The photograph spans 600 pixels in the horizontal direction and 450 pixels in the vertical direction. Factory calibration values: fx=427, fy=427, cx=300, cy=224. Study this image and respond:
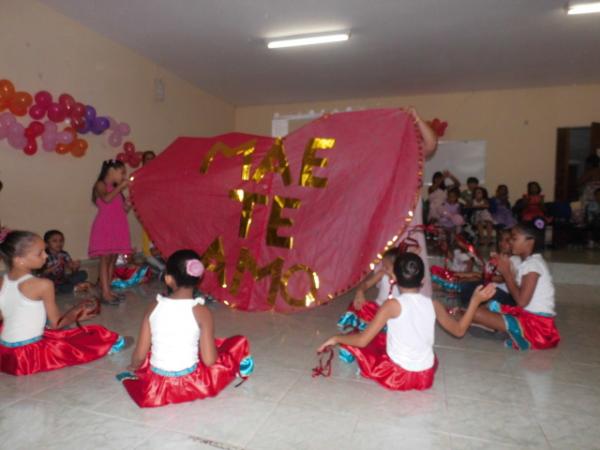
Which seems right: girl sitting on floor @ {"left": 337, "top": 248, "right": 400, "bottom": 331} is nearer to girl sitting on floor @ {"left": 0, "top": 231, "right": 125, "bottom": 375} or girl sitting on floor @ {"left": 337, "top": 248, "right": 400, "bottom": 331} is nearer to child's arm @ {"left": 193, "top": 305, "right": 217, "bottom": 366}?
child's arm @ {"left": 193, "top": 305, "right": 217, "bottom": 366}

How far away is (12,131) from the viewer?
4.22m

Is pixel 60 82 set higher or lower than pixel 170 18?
lower

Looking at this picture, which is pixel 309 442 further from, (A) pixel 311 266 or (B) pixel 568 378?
(B) pixel 568 378

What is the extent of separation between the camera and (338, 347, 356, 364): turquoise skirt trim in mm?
2213

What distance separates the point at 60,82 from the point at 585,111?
26.1 ft

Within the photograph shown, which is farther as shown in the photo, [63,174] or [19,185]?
[63,174]

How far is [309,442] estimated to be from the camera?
156 cm

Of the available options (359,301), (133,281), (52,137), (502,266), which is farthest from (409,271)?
(52,137)

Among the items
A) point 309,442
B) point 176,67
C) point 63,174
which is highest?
point 176,67

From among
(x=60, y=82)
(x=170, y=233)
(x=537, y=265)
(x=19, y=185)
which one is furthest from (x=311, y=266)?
(x=60, y=82)

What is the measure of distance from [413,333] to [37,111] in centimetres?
445

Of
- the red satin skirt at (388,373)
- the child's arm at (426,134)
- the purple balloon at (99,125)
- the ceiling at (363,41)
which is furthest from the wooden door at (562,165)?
the purple balloon at (99,125)

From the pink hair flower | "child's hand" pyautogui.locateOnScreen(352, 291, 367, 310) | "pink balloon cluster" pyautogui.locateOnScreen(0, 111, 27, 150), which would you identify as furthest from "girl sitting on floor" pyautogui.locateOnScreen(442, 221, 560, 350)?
"pink balloon cluster" pyautogui.locateOnScreen(0, 111, 27, 150)

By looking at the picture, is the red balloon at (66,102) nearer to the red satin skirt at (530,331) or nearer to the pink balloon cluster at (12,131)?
the pink balloon cluster at (12,131)
